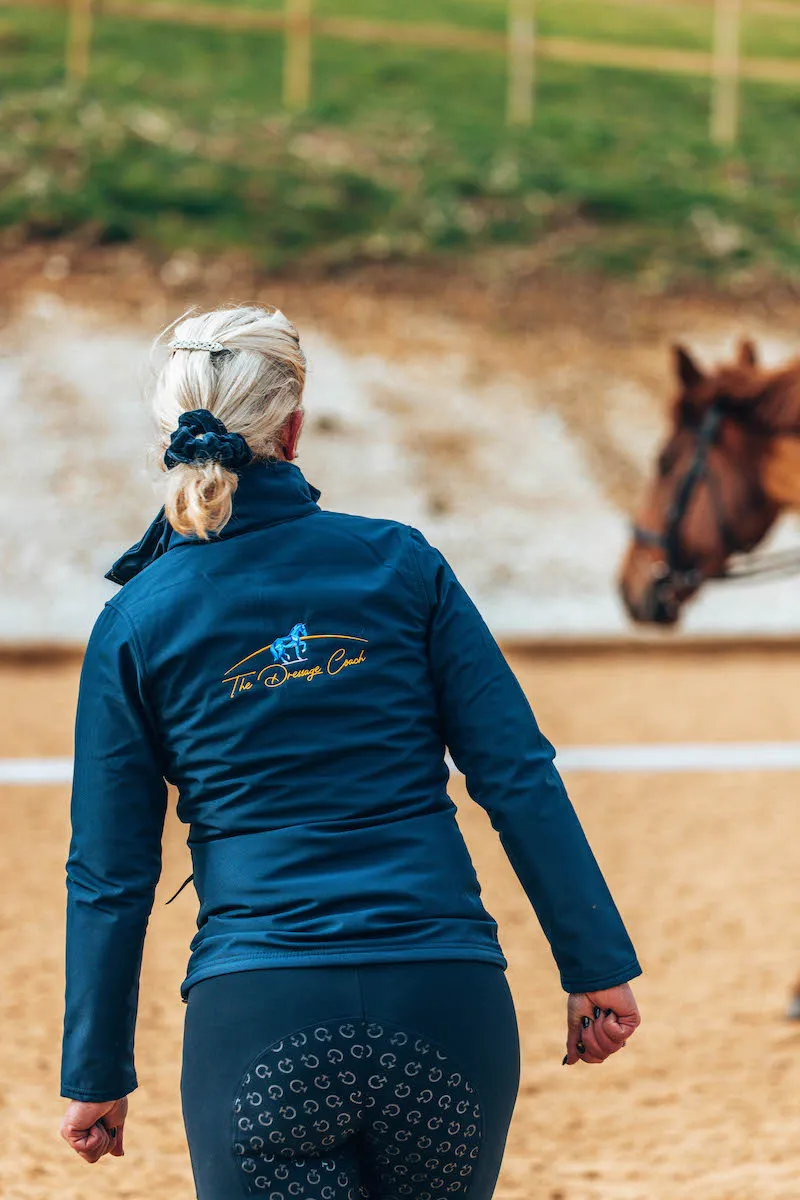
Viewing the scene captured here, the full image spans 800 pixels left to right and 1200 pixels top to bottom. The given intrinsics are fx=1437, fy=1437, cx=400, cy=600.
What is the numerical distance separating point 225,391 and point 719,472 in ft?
12.5

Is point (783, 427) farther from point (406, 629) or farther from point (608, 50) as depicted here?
point (608, 50)

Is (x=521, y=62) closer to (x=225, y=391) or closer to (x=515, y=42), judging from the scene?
(x=515, y=42)

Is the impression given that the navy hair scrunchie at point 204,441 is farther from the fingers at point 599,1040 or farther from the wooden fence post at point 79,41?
the wooden fence post at point 79,41

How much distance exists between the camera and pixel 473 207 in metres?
11.6

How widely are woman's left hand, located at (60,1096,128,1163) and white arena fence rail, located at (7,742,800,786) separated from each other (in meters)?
4.63

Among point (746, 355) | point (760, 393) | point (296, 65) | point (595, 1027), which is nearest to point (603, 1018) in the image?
point (595, 1027)

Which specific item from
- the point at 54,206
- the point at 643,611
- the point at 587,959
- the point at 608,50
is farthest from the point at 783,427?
the point at 608,50

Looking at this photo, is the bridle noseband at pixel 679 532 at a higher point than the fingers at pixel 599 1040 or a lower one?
lower

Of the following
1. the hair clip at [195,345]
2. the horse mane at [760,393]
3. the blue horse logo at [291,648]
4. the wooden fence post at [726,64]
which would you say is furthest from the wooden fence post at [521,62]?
the blue horse logo at [291,648]

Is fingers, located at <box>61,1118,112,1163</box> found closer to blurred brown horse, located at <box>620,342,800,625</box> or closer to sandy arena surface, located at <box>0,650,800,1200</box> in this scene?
sandy arena surface, located at <box>0,650,800,1200</box>

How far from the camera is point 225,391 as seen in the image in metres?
1.25

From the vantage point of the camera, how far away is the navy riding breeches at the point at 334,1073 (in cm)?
115

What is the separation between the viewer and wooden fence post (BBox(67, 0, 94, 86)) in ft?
37.0

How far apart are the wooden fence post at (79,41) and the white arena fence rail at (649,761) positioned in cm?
696
